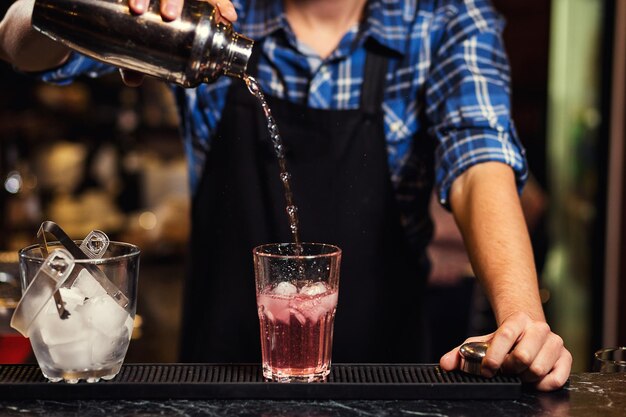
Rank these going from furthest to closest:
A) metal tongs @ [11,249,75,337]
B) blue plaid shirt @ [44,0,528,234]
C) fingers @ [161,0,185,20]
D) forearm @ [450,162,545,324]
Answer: blue plaid shirt @ [44,0,528,234], forearm @ [450,162,545,324], fingers @ [161,0,185,20], metal tongs @ [11,249,75,337]

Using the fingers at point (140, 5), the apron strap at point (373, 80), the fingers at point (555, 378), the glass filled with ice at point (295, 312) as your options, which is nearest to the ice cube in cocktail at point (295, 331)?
the glass filled with ice at point (295, 312)

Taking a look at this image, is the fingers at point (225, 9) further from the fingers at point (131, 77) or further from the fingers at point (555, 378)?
the fingers at point (555, 378)

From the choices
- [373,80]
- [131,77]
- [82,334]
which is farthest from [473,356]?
[373,80]

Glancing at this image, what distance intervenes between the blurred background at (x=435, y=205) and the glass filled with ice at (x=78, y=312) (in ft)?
6.04

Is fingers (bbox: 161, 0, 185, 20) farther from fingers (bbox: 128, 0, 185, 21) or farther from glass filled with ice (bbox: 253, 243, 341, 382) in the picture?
glass filled with ice (bbox: 253, 243, 341, 382)

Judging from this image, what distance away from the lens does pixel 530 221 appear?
3.15 metres

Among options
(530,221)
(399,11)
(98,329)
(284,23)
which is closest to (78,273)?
(98,329)

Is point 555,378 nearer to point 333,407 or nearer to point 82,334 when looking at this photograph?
point 333,407

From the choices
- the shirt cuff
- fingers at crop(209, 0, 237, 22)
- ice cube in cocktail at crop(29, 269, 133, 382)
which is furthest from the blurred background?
ice cube in cocktail at crop(29, 269, 133, 382)

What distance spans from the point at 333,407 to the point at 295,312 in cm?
14

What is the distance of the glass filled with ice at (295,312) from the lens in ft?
3.85

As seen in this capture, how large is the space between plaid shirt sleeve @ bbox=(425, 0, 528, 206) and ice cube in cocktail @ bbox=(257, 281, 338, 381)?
0.65m

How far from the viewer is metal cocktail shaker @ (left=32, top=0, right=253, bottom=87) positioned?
1194 millimetres

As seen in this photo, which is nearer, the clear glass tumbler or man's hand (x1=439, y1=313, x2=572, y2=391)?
man's hand (x1=439, y1=313, x2=572, y2=391)
